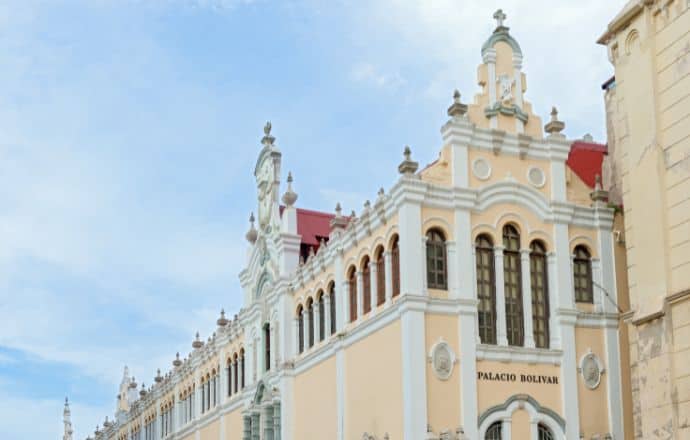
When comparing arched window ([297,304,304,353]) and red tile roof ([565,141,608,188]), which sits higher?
red tile roof ([565,141,608,188])

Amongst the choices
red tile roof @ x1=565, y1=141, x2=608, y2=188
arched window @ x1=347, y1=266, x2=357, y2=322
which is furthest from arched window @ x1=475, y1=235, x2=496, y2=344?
red tile roof @ x1=565, y1=141, x2=608, y2=188

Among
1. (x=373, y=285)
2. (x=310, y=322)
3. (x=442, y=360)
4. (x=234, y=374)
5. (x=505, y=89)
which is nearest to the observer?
(x=442, y=360)

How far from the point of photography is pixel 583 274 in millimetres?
35719

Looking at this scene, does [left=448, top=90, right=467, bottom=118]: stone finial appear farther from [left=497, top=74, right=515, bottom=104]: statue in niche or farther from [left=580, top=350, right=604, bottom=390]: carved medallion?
[left=580, top=350, right=604, bottom=390]: carved medallion

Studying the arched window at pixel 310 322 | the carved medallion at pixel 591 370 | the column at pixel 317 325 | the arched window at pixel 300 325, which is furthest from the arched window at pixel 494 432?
the arched window at pixel 300 325

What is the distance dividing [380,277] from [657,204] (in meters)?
8.46

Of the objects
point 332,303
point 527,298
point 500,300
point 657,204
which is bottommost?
point 500,300

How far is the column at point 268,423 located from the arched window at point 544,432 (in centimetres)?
1238

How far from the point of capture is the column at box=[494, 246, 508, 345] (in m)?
34.0

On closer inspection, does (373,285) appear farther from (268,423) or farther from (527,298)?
(268,423)

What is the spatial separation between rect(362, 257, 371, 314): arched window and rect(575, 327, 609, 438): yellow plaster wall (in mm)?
6199

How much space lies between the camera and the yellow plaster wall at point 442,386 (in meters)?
32.5

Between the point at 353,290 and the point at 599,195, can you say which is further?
the point at 353,290

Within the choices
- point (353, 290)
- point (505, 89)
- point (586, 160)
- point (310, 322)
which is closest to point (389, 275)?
point (353, 290)
